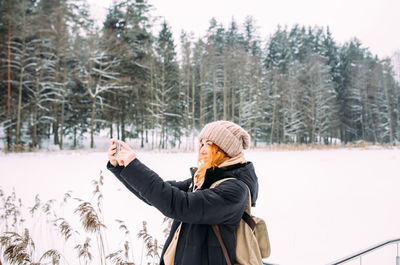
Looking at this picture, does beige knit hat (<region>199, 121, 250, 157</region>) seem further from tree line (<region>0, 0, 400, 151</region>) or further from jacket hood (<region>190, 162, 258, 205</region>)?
tree line (<region>0, 0, 400, 151</region>)

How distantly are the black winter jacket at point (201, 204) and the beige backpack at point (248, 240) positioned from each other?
32 millimetres

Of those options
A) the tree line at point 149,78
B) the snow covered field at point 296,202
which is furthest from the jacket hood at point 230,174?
the tree line at point 149,78

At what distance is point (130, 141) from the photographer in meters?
26.2

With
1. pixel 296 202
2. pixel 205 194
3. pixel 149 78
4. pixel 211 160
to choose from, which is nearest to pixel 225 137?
pixel 211 160

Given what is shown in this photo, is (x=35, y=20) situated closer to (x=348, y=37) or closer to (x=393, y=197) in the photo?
(x=393, y=197)

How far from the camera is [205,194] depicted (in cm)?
105

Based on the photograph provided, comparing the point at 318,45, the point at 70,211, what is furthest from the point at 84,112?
the point at 318,45

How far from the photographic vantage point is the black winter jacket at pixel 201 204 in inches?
39.4

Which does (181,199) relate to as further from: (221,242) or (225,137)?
(225,137)

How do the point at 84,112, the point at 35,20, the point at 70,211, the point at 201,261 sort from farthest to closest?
1. the point at 84,112
2. the point at 35,20
3. the point at 70,211
4. the point at 201,261

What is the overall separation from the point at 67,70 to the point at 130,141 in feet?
30.7

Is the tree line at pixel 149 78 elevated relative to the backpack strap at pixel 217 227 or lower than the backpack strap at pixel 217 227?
elevated

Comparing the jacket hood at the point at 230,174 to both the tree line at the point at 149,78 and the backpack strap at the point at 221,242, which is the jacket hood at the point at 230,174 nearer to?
the backpack strap at the point at 221,242

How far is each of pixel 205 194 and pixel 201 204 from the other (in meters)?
0.05
